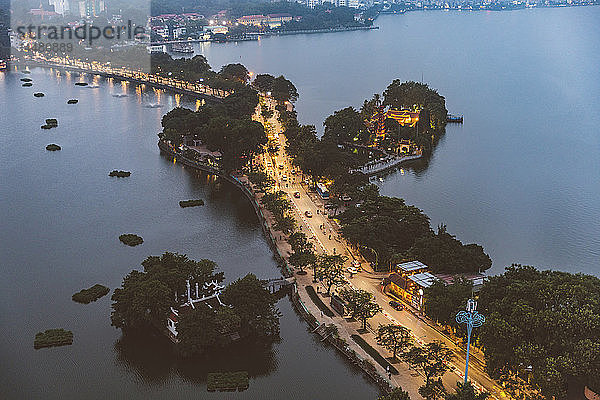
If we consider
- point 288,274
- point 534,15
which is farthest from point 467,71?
point 534,15

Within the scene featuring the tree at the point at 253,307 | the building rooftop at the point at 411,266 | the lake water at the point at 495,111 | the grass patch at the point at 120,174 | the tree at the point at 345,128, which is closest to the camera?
the tree at the point at 253,307

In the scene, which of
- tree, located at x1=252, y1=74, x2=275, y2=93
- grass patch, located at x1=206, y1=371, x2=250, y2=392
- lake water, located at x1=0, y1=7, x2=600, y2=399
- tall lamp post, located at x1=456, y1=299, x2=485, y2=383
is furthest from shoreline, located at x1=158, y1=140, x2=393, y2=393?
tree, located at x1=252, y1=74, x2=275, y2=93

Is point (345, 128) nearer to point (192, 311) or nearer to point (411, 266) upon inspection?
point (411, 266)

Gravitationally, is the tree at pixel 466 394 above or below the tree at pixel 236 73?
below

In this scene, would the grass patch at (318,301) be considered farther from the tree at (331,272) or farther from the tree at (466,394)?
the tree at (466,394)

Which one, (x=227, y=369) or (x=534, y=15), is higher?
(x=534, y=15)

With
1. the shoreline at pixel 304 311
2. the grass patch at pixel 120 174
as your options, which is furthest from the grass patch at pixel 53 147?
the shoreline at pixel 304 311

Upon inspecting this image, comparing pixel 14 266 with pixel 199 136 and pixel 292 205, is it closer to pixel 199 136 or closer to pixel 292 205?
pixel 292 205

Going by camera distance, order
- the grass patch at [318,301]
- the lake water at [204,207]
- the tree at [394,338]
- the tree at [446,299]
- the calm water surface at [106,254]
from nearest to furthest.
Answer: the tree at [394,338], the calm water surface at [106,254], the lake water at [204,207], the tree at [446,299], the grass patch at [318,301]
